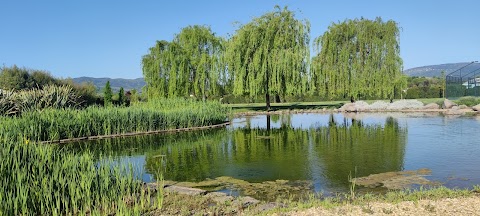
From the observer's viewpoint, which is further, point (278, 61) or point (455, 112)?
point (278, 61)

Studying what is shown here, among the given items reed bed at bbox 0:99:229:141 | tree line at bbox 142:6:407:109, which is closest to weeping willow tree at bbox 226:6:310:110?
tree line at bbox 142:6:407:109

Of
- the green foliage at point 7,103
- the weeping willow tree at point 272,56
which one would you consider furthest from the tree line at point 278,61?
the green foliage at point 7,103

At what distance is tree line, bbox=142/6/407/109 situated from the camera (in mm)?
26391

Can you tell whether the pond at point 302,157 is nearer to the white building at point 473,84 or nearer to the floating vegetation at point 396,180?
the floating vegetation at point 396,180

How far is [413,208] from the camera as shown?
14.6ft

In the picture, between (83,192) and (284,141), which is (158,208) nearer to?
(83,192)

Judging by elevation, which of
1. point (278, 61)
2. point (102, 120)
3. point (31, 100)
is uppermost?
A: point (278, 61)

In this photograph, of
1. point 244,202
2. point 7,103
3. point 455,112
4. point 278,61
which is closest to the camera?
point 244,202

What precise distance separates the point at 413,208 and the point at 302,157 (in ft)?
15.7

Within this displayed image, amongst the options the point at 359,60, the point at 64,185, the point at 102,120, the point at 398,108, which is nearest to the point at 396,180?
the point at 64,185

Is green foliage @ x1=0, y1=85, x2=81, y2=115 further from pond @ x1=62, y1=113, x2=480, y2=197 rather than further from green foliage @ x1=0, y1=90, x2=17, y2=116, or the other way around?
pond @ x1=62, y1=113, x2=480, y2=197

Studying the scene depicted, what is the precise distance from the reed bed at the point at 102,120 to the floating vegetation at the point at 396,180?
27.8 feet

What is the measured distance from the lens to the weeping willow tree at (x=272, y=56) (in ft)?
85.6

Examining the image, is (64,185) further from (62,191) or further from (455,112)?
(455,112)
